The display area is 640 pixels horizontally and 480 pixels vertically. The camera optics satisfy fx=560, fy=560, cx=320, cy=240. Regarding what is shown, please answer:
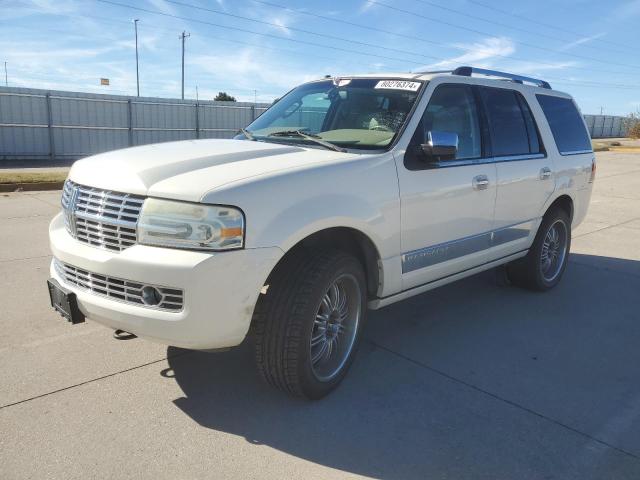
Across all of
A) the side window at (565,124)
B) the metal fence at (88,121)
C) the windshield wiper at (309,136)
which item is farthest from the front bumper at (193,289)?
the metal fence at (88,121)

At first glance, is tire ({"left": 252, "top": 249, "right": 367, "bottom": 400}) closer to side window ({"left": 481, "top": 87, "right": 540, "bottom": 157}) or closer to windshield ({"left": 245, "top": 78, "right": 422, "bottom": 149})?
windshield ({"left": 245, "top": 78, "right": 422, "bottom": 149})

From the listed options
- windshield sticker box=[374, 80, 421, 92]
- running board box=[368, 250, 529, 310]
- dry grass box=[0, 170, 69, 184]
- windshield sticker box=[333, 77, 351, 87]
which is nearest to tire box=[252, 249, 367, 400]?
running board box=[368, 250, 529, 310]

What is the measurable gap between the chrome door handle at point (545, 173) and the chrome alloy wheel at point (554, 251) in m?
0.59

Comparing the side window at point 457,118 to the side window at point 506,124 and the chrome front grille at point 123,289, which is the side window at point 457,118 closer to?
the side window at point 506,124

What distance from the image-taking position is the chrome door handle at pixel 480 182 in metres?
4.21

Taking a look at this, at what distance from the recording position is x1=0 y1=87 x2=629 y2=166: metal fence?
62.3 feet

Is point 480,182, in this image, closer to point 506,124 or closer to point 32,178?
point 506,124

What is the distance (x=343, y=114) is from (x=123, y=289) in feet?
7.19

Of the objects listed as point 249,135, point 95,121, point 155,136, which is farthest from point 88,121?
point 249,135

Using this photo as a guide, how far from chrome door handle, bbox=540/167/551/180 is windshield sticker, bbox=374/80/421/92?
5.80 feet

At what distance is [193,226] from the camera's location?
8.87 feet

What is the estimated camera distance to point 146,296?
2.76m

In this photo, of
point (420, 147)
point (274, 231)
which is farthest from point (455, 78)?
point (274, 231)

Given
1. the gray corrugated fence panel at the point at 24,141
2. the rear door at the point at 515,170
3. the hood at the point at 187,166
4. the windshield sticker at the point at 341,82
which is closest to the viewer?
the hood at the point at 187,166
